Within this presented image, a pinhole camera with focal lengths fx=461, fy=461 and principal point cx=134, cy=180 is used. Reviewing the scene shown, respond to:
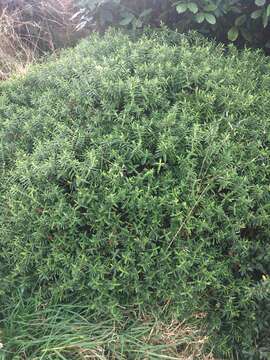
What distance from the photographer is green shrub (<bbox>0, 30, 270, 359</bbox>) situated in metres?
2.30

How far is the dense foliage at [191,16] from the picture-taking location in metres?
3.63

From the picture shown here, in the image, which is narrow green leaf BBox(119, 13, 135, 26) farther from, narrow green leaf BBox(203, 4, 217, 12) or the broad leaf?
the broad leaf

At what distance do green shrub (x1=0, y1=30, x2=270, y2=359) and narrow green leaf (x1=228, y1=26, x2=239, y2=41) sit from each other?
1.20 metres

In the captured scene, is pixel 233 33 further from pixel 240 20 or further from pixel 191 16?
pixel 191 16

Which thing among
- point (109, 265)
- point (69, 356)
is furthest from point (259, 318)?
point (69, 356)

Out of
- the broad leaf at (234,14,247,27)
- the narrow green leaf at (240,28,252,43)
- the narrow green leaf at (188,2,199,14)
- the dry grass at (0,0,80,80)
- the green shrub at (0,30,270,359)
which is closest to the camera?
the green shrub at (0,30,270,359)

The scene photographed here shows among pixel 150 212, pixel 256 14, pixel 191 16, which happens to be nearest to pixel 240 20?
pixel 256 14

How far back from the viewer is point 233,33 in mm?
3775

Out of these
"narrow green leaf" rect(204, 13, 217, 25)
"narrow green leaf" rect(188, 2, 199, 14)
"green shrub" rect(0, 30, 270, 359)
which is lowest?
"green shrub" rect(0, 30, 270, 359)

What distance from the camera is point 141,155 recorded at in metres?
2.39

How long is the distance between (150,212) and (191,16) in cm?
214

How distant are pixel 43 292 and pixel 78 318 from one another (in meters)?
0.25

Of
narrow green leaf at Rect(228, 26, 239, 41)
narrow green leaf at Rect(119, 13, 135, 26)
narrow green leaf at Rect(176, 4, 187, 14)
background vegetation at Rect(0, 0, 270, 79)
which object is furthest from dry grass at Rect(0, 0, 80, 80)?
narrow green leaf at Rect(228, 26, 239, 41)

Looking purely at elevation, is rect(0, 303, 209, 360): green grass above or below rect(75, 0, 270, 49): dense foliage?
below
